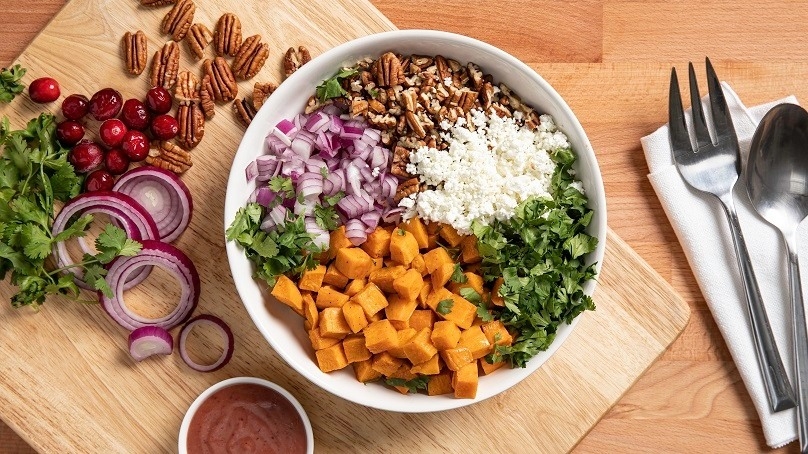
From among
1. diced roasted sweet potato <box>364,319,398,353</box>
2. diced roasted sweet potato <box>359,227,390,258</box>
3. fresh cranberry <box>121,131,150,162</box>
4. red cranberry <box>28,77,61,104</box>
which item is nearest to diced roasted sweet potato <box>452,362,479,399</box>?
diced roasted sweet potato <box>364,319,398,353</box>

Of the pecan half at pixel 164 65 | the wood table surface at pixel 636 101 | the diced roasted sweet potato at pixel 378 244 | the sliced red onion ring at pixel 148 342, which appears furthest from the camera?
the wood table surface at pixel 636 101

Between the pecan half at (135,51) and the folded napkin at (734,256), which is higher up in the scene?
the pecan half at (135,51)

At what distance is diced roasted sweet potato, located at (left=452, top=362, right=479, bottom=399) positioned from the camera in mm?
2086

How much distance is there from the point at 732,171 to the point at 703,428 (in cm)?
84

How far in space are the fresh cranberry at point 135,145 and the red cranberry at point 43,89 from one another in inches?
10.3

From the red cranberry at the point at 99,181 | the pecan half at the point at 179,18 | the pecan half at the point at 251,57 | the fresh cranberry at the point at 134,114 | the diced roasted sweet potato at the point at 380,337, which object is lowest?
the diced roasted sweet potato at the point at 380,337

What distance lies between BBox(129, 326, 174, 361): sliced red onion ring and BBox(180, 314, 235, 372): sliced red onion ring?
44 millimetres

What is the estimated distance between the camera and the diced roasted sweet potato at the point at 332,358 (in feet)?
7.11

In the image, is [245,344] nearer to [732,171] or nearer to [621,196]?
[621,196]

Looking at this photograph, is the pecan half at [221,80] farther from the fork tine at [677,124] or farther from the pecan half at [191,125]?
the fork tine at [677,124]

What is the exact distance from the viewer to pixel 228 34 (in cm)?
241

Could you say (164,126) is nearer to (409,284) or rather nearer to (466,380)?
(409,284)

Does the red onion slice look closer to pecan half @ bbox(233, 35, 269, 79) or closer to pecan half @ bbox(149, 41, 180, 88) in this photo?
pecan half @ bbox(149, 41, 180, 88)

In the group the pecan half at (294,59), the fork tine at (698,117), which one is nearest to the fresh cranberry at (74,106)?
the pecan half at (294,59)
